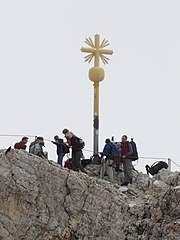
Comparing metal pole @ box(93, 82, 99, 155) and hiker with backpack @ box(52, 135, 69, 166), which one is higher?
metal pole @ box(93, 82, 99, 155)

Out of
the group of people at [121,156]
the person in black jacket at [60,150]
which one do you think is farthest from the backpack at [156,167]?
the person in black jacket at [60,150]

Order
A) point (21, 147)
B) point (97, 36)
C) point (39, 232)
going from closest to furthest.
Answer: point (39, 232) → point (21, 147) → point (97, 36)

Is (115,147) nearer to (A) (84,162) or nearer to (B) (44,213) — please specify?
(A) (84,162)

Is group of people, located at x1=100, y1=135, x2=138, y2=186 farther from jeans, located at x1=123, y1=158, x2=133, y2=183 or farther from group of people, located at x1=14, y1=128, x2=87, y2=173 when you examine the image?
group of people, located at x1=14, y1=128, x2=87, y2=173

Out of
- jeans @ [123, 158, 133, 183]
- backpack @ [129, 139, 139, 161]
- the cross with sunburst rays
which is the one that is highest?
the cross with sunburst rays

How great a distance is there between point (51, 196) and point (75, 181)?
120 centimetres

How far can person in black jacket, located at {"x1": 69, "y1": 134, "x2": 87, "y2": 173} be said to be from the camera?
31.7m

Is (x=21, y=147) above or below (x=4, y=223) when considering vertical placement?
above

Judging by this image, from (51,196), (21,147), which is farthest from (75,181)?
(21,147)

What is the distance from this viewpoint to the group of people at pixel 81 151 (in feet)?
104

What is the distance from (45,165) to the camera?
3047 cm

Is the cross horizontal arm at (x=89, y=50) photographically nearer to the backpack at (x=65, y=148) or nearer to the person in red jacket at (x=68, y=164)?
the backpack at (x=65, y=148)

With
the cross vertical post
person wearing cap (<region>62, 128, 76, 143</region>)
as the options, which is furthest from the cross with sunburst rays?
person wearing cap (<region>62, 128, 76, 143</region>)

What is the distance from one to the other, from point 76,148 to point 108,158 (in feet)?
6.48
